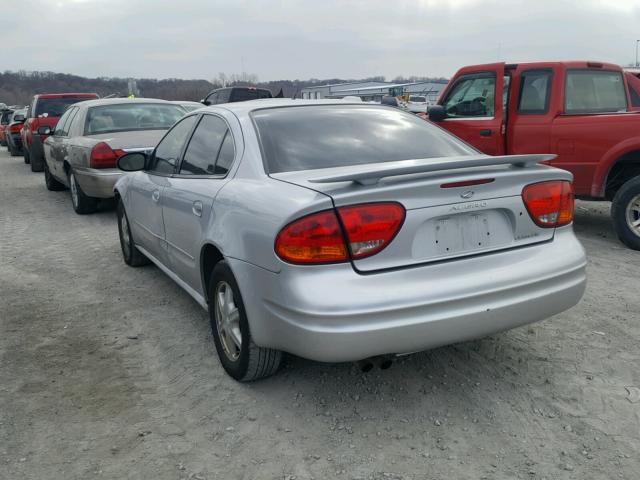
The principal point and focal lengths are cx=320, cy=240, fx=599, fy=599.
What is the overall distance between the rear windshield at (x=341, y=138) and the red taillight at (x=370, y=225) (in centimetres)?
71

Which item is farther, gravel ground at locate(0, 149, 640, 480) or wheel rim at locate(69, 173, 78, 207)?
wheel rim at locate(69, 173, 78, 207)

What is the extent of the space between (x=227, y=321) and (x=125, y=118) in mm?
6545

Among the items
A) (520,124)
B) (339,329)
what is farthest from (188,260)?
(520,124)

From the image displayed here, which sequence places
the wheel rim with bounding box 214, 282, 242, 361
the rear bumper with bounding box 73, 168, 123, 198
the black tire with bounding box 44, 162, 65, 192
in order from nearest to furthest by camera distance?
the wheel rim with bounding box 214, 282, 242, 361 < the rear bumper with bounding box 73, 168, 123, 198 < the black tire with bounding box 44, 162, 65, 192

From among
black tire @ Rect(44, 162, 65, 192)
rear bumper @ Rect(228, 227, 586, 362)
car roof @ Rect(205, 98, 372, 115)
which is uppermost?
car roof @ Rect(205, 98, 372, 115)

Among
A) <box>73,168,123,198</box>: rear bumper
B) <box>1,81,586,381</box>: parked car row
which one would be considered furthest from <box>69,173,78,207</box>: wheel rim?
<box>1,81,586,381</box>: parked car row

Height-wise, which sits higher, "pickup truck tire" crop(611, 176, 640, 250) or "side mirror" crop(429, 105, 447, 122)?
"side mirror" crop(429, 105, 447, 122)

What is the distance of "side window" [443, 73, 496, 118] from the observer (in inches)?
282

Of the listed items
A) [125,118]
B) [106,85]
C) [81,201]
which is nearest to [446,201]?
[81,201]

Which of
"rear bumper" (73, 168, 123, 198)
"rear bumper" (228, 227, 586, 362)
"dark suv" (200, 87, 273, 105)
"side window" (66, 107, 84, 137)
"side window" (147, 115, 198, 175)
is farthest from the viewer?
"dark suv" (200, 87, 273, 105)

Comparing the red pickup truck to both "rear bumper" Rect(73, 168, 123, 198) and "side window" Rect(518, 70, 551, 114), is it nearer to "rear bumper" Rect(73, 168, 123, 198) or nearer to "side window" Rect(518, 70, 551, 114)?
"side window" Rect(518, 70, 551, 114)

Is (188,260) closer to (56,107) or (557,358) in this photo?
(557,358)

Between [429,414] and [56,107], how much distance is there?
15.2 meters

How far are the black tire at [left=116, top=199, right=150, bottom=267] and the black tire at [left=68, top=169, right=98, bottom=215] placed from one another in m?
3.15
